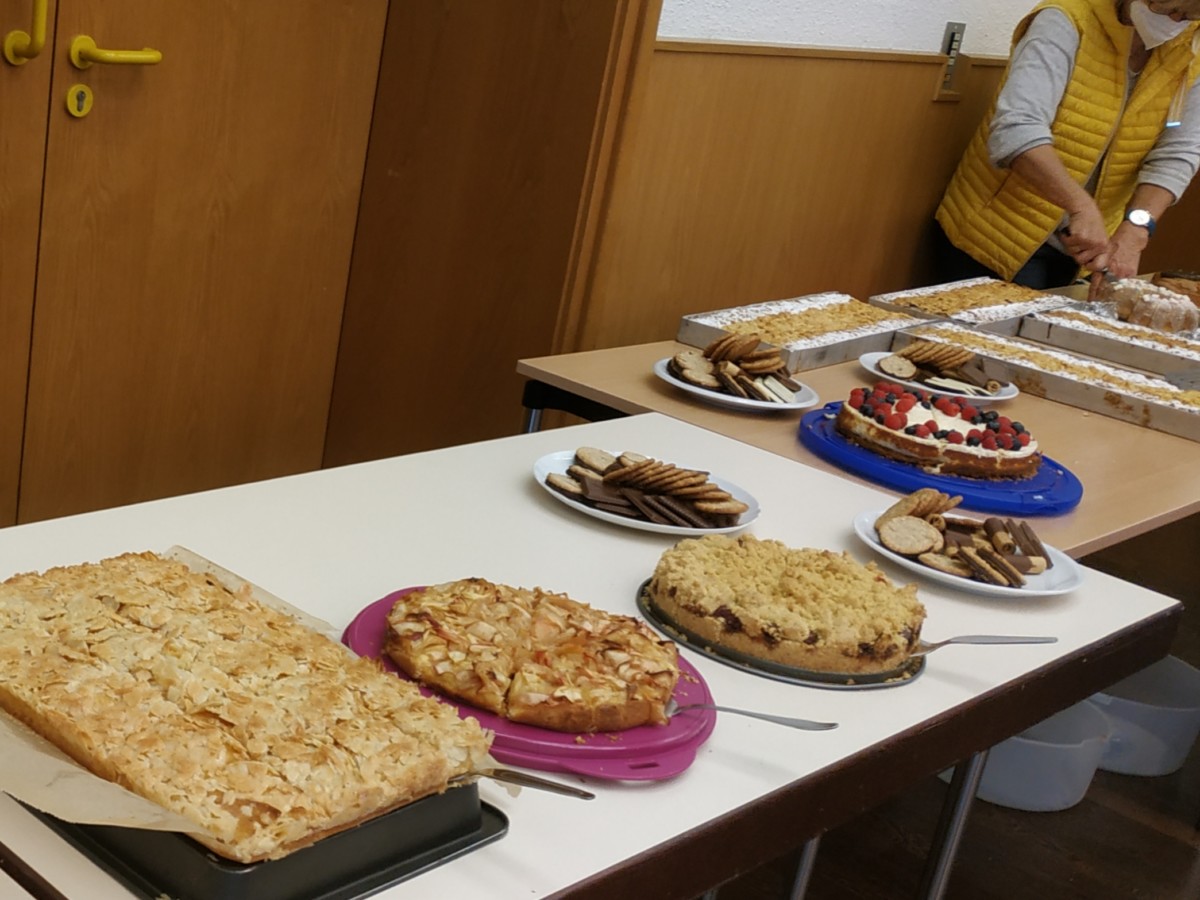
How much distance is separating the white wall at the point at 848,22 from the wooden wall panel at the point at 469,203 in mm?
256

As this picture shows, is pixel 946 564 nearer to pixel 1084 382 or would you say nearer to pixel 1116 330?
pixel 1084 382

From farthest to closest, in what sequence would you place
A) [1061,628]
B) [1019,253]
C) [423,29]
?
1. [1019,253]
2. [423,29]
3. [1061,628]

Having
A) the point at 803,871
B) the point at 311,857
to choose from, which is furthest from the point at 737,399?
the point at 311,857

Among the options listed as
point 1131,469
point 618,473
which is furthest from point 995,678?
point 1131,469

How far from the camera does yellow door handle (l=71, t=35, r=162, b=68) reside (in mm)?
2250

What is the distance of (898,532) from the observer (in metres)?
1.51

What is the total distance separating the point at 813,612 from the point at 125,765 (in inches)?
24.7

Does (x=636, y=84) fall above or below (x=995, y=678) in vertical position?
above

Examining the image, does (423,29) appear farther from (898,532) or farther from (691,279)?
(898,532)

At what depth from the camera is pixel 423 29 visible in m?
2.76

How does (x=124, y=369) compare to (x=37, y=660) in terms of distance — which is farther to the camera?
(x=124, y=369)

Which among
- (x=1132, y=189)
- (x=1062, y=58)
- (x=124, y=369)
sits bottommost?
(x=124, y=369)

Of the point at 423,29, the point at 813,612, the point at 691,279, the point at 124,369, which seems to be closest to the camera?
the point at 813,612

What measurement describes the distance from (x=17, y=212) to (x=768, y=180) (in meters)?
1.66
